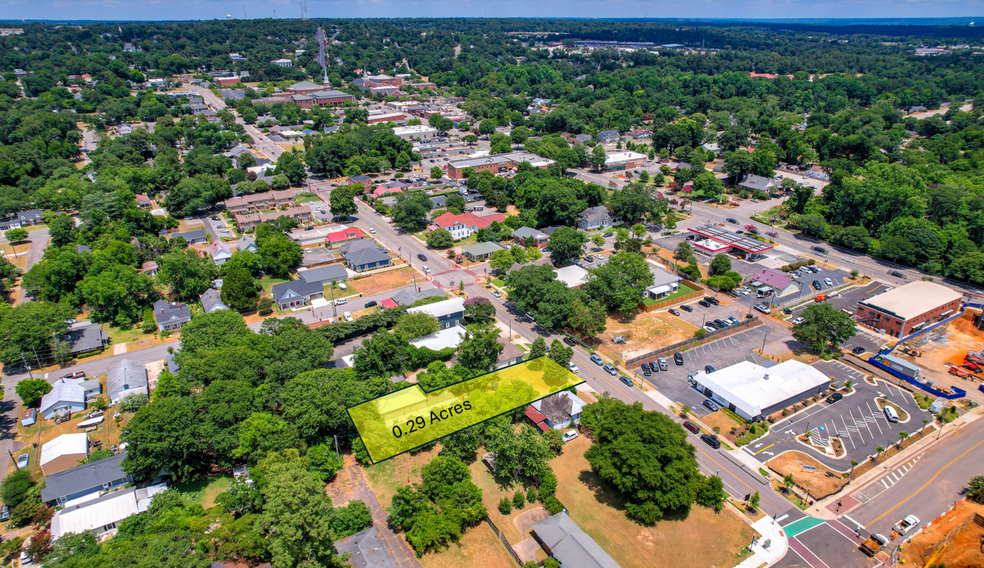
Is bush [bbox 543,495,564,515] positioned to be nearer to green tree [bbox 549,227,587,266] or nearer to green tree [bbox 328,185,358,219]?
green tree [bbox 549,227,587,266]

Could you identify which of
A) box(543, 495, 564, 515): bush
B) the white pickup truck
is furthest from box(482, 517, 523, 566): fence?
the white pickup truck

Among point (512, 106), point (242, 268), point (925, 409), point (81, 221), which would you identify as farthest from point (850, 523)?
point (512, 106)

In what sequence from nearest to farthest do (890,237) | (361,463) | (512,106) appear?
(361,463), (890,237), (512,106)

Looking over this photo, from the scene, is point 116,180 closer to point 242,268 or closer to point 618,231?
point 242,268

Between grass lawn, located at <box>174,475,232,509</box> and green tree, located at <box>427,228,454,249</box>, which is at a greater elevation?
green tree, located at <box>427,228,454,249</box>

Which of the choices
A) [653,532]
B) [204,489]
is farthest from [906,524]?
[204,489]

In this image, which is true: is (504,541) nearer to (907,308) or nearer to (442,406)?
(442,406)
